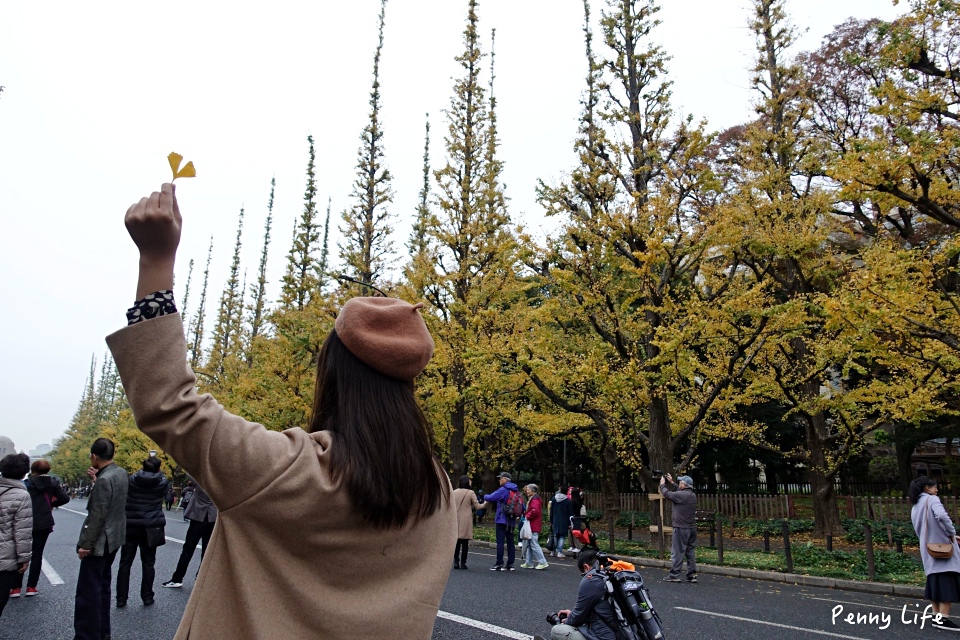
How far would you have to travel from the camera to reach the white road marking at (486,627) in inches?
243

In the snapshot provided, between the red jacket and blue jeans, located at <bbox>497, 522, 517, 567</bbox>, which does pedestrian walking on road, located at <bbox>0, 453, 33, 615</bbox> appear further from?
the red jacket

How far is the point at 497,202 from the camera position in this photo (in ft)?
67.1

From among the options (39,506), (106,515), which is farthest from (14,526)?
(39,506)

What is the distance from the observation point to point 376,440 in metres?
1.54

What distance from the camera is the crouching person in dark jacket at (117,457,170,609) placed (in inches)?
303

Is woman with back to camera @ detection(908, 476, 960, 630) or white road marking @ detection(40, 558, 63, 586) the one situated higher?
woman with back to camera @ detection(908, 476, 960, 630)

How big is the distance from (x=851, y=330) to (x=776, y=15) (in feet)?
33.3

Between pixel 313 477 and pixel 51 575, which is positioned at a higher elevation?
pixel 313 477

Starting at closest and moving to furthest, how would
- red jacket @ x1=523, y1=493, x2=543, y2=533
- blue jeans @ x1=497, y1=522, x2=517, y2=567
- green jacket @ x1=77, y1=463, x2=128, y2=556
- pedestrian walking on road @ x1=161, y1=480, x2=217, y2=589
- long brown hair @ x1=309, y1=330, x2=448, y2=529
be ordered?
1. long brown hair @ x1=309, y1=330, x2=448, y2=529
2. green jacket @ x1=77, y1=463, x2=128, y2=556
3. pedestrian walking on road @ x1=161, y1=480, x2=217, y2=589
4. blue jeans @ x1=497, y1=522, x2=517, y2=567
5. red jacket @ x1=523, y1=493, x2=543, y2=533

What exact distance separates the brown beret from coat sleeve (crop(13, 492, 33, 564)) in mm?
5638

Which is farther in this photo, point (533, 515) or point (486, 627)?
point (533, 515)

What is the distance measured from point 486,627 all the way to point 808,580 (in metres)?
7.10

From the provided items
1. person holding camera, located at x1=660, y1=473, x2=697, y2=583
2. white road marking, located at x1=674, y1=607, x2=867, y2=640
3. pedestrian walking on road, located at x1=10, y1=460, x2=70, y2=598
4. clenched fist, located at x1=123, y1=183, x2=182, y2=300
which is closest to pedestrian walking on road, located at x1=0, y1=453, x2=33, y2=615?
pedestrian walking on road, located at x1=10, y1=460, x2=70, y2=598

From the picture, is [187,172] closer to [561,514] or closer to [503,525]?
[503,525]
